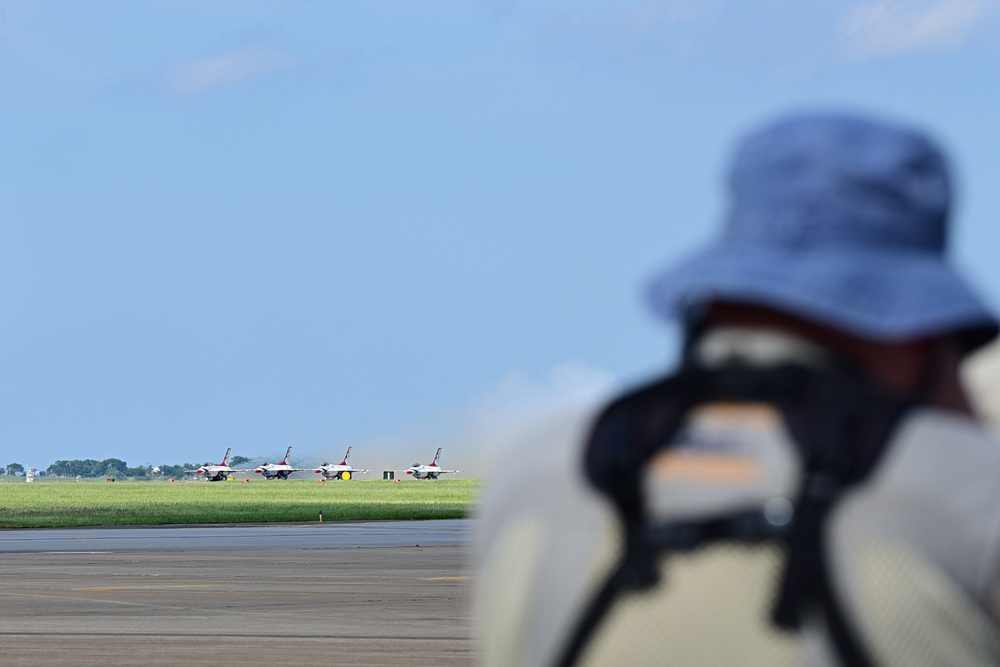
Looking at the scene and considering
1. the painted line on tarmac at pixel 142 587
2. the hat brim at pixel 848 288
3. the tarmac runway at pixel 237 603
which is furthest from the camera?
the painted line on tarmac at pixel 142 587

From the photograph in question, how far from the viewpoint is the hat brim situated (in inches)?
64.7

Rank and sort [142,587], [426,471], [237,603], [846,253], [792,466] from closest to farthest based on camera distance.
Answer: [792,466] < [846,253] < [237,603] < [142,587] < [426,471]

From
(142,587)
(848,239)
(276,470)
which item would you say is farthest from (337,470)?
(848,239)

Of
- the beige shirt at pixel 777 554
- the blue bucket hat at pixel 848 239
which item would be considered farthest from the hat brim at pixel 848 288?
the beige shirt at pixel 777 554

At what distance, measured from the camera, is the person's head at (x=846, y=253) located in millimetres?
1657

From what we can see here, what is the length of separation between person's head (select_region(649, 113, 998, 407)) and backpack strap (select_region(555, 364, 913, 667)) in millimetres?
80

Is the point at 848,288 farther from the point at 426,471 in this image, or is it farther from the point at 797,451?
the point at 426,471

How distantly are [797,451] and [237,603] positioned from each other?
18500mm

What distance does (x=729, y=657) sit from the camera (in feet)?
5.24

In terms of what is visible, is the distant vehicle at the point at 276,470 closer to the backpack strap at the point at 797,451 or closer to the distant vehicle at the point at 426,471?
the distant vehicle at the point at 426,471

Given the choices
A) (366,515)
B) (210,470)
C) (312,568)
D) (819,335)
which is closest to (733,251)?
(819,335)

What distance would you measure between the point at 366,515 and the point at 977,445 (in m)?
55.1

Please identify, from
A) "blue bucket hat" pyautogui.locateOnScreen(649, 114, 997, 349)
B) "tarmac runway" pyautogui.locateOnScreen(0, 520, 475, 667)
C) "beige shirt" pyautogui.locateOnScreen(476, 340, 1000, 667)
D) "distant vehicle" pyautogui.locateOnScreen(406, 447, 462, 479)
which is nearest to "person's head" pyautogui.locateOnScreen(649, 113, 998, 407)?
"blue bucket hat" pyautogui.locateOnScreen(649, 114, 997, 349)

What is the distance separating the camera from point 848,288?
165 cm
